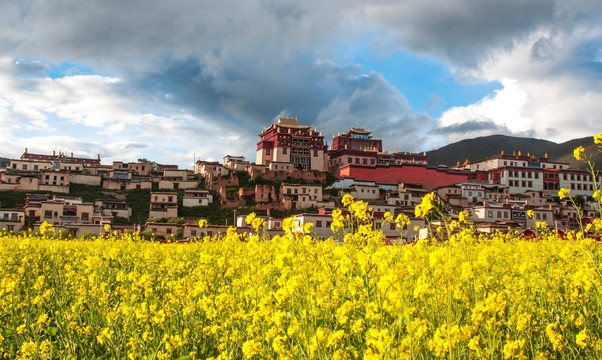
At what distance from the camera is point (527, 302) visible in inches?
181

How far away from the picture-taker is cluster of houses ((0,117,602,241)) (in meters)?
50.5

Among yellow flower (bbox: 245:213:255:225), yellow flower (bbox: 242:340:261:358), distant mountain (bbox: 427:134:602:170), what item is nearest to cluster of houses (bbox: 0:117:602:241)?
yellow flower (bbox: 245:213:255:225)

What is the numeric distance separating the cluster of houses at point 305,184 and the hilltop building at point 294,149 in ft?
0.52

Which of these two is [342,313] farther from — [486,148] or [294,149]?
[486,148]

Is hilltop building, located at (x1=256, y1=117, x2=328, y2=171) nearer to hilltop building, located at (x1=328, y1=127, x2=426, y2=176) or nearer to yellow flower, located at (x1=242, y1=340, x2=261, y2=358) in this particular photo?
hilltop building, located at (x1=328, y1=127, x2=426, y2=176)

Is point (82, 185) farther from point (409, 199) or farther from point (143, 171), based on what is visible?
point (409, 199)

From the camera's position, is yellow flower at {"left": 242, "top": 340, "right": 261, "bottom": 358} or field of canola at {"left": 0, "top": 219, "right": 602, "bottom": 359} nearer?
yellow flower at {"left": 242, "top": 340, "right": 261, "bottom": 358}

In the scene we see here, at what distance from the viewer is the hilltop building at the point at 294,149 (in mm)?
73688

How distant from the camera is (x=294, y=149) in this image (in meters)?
74.6

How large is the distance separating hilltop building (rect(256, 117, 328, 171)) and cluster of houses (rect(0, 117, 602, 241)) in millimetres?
160

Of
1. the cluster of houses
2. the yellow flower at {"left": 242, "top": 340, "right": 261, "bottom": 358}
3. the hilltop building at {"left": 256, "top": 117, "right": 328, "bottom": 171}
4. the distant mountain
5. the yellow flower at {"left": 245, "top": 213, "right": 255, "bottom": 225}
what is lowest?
the yellow flower at {"left": 242, "top": 340, "right": 261, "bottom": 358}

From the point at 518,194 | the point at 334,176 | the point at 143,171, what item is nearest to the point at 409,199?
the point at 334,176

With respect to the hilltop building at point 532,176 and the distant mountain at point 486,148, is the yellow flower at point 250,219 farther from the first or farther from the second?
the distant mountain at point 486,148

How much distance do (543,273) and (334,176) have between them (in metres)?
64.5
